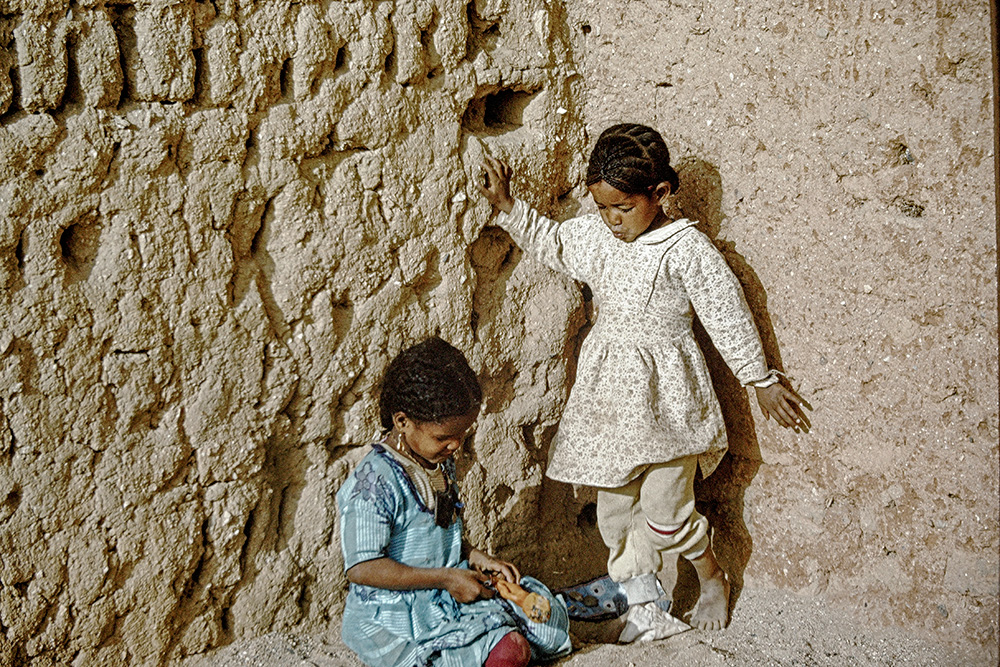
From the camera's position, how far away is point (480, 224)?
8.44 ft

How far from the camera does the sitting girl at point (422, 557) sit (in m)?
2.14

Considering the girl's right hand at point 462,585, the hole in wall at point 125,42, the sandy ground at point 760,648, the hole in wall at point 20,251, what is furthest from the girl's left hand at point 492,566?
the hole in wall at point 125,42

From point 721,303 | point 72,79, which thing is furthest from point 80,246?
point 721,303

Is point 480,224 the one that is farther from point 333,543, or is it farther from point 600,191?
point 333,543

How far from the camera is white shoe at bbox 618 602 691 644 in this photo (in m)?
2.56

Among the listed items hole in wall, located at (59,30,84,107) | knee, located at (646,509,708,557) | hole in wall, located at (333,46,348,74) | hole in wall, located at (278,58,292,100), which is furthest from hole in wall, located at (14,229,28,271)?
knee, located at (646,509,708,557)

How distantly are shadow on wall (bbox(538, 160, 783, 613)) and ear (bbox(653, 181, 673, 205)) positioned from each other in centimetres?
29

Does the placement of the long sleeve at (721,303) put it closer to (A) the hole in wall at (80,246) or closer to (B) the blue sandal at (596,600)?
(B) the blue sandal at (596,600)

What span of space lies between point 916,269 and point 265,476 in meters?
1.77

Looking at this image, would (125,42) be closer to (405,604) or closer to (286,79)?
(286,79)

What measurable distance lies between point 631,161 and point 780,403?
2.55 feet

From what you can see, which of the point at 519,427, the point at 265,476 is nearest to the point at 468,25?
the point at 519,427

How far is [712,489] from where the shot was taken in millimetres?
2844

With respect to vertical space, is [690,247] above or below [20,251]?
below
